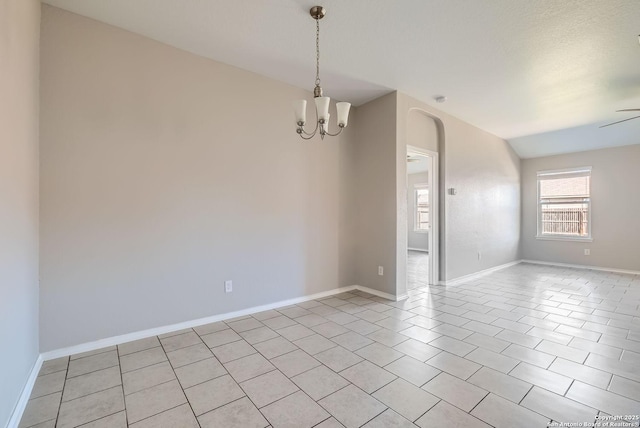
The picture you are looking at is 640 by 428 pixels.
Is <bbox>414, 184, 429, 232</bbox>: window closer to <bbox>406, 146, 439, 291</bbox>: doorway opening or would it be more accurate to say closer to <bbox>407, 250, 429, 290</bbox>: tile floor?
<bbox>406, 146, 439, 291</bbox>: doorway opening

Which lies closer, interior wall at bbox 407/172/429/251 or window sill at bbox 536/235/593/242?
window sill at bbox 536/235/593/242

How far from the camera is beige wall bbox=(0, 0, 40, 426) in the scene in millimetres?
1499

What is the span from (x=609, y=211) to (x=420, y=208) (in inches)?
171

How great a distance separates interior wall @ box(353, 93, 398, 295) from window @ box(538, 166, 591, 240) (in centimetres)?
506

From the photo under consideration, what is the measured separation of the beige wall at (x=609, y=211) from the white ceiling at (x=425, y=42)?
7.00 ft

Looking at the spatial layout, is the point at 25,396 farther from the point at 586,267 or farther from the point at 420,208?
the point at 420,208

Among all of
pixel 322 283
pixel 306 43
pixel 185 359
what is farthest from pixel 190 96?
Answer: pixel 322 283

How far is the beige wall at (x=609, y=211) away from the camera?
5.60 meters

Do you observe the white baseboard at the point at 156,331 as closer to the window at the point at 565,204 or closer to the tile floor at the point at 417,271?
the tile floor at the point at 417,271

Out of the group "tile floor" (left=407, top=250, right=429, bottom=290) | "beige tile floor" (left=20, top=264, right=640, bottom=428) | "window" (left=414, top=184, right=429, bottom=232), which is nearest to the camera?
"beige tile floor" (left=20, top=264, right=640, bottom=428)

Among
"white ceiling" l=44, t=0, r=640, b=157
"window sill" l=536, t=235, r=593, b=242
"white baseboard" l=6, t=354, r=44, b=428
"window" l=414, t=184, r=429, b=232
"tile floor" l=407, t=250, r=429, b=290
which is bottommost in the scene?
"tile floor" l=407, t=250, r=429, b=290

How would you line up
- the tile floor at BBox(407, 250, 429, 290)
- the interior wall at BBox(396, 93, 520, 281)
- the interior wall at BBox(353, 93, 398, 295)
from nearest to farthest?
the interior wall at BBox(353, 93, 398, 295) → the interior wall at BBox(396, 93, 520, 281) → the tile floor at BBox(407, 250, 429, 290)

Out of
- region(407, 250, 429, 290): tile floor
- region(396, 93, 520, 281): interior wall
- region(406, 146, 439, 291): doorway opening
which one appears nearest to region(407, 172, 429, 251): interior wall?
region(406, 146, 439, 291): doorway opening

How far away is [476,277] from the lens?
5.27 m
